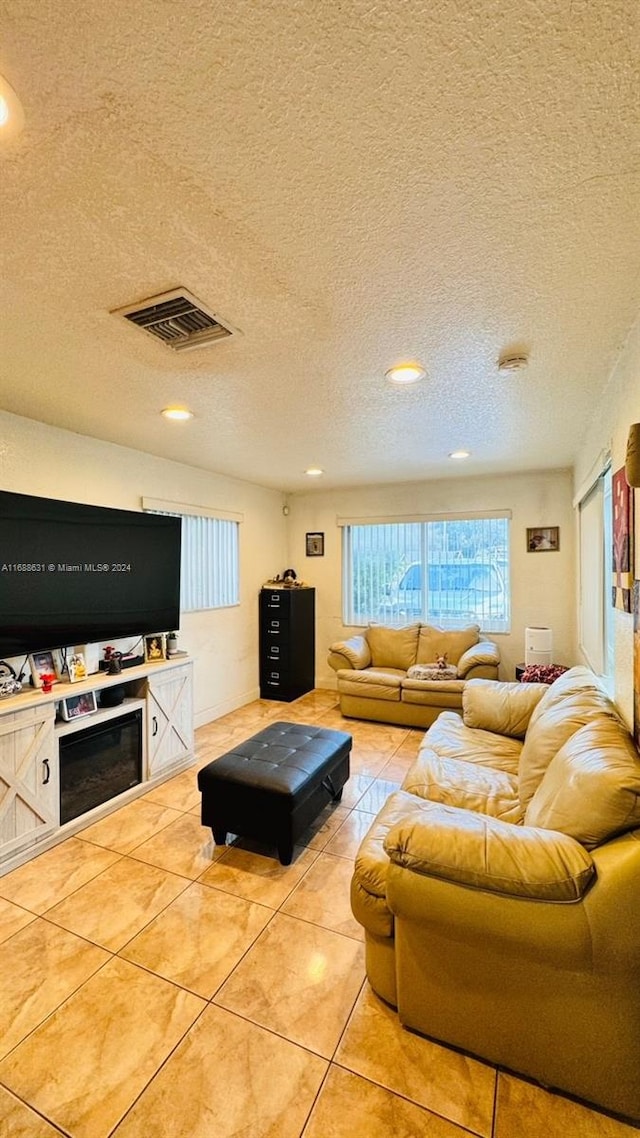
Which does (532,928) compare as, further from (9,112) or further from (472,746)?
(9,112)

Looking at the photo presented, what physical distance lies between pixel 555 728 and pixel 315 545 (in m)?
3.91

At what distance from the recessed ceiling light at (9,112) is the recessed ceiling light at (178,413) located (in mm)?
1661

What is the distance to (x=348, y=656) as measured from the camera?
4594 millimetres

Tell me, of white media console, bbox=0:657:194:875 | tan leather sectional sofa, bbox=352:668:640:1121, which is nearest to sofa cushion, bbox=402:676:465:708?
white media console, bbox=0:657:194:875

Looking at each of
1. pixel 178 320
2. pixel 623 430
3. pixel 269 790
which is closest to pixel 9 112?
pixel 178 320

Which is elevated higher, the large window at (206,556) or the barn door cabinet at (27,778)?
the large window at (206,556)

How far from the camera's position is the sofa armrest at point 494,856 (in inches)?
47.0

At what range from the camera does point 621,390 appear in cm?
201

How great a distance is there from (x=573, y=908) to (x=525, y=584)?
151 inches

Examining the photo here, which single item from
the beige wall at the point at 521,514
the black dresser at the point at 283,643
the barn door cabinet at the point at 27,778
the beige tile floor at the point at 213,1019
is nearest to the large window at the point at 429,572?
the beige wall at the point at 521,514

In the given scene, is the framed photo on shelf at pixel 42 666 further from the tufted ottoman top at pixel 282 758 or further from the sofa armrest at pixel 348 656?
the sofa armrest at pixel 348 656

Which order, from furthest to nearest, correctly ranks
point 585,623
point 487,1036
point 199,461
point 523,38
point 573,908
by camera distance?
point 199,461, point 585,623, point 487,1036, point 573,908, point 523,38

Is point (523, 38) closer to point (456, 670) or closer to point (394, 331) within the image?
point (394, 331)

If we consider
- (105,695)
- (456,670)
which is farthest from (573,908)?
(456,670)
